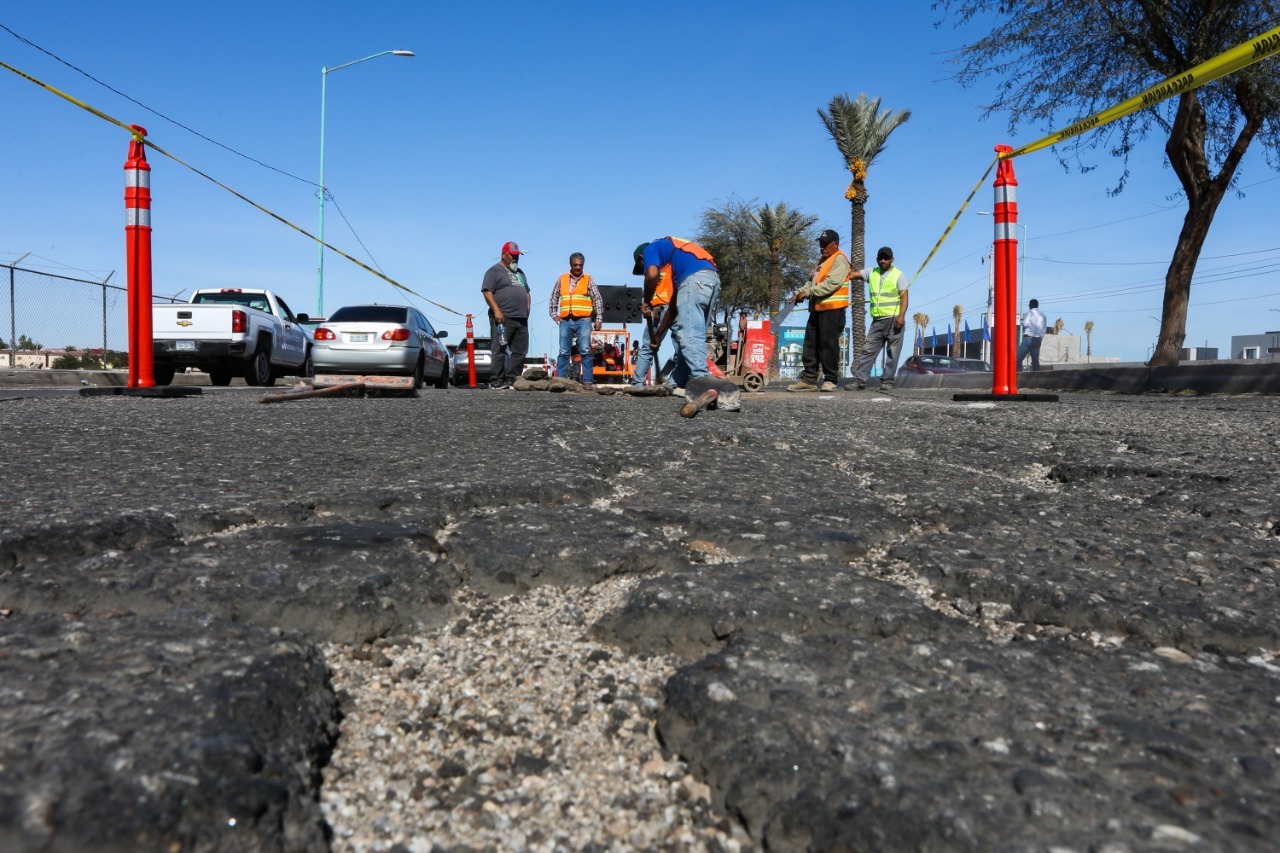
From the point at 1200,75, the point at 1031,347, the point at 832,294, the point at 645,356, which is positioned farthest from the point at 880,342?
the point at 1031,347

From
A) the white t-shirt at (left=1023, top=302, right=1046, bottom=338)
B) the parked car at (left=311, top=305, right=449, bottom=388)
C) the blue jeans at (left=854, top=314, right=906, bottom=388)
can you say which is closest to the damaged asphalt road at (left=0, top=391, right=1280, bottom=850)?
the blue jeans at (left=854, top=314, right=906, bottom=388)

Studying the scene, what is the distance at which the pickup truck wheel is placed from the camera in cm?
1465

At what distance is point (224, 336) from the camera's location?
547 inches

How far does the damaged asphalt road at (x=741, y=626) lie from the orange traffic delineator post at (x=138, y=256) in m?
4.60

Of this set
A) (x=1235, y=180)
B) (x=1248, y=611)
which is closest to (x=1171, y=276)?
(x=1235, y=180)

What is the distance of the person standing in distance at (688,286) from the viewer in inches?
271

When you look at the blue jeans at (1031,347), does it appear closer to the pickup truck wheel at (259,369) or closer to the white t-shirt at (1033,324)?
the white t-shirt at (1033,324)

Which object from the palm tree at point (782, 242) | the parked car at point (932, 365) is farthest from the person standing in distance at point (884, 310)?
the palm tree at point (782, 242)

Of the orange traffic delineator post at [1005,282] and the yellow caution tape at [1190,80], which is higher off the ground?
the yellow caution tape at [1190,80]

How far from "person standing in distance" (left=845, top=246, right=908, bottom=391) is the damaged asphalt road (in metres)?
7.93

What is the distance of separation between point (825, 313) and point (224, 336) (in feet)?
29.3

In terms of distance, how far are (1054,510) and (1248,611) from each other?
879 millimetres

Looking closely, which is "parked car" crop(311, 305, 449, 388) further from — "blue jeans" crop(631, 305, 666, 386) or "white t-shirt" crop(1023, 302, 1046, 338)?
"white t-shirt" crop(1023, 302, 1046, 338)

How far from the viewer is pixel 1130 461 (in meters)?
3.11
